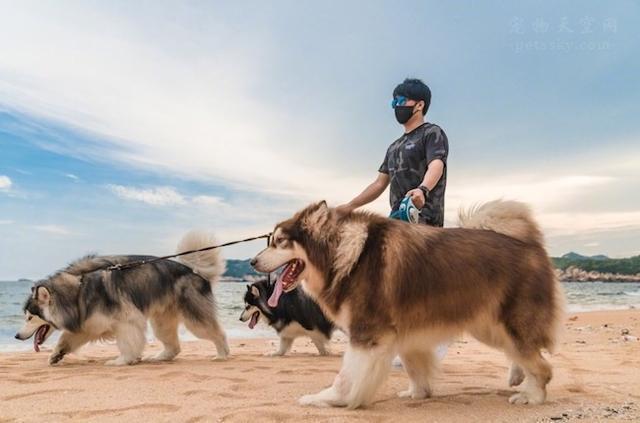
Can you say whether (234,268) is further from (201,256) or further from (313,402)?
(313,402)

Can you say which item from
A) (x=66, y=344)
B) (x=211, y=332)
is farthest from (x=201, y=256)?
(x=66, y=344)

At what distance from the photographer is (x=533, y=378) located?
4184mm

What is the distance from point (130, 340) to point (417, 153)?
430 centimetres

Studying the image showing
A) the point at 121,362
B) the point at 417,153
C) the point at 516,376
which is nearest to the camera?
the point at 516,376

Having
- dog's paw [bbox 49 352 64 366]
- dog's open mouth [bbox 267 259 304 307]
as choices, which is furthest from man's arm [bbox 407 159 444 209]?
dog's paw [bbox 49 352 64 366]

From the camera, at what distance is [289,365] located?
6773 mm

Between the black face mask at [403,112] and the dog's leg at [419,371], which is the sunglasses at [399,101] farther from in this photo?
the dog's leg at [419,371]

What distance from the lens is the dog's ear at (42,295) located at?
23.3ft

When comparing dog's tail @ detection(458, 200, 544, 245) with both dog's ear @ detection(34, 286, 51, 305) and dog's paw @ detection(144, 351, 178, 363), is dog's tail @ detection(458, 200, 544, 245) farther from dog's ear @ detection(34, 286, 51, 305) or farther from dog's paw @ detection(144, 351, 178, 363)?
dog's ear @ detection(34, 286, 51, 305)

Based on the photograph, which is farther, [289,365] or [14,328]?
[14,328]

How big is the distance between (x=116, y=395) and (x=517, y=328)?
3270 millimetres

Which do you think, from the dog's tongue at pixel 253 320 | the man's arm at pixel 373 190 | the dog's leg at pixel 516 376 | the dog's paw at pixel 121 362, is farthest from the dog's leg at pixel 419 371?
the dog's tongue at pixel 253 320

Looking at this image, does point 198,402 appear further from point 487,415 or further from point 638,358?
point 638,358

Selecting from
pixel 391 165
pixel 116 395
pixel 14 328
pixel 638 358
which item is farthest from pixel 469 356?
pixel 14 328
